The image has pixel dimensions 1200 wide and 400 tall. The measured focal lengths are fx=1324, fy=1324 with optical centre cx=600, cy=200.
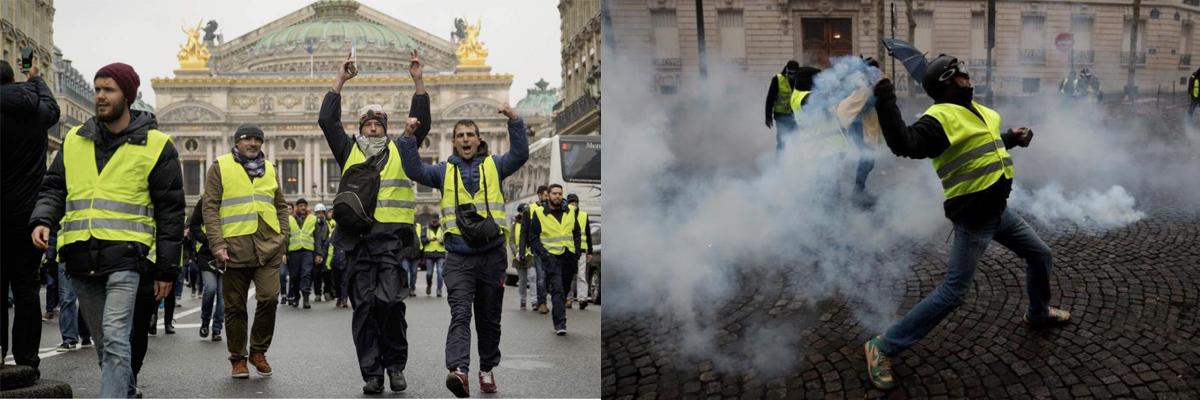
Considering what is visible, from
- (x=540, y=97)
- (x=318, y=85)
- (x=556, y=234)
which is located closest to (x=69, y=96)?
(x=556, y=234)

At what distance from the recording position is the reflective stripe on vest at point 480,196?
6281 mm

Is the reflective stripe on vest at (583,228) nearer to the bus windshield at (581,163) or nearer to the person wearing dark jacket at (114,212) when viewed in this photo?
the bus windshield at (581,163)

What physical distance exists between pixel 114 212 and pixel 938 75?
333cm

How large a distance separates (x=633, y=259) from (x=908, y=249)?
3.76 feet

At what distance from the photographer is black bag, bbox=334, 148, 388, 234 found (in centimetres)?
626

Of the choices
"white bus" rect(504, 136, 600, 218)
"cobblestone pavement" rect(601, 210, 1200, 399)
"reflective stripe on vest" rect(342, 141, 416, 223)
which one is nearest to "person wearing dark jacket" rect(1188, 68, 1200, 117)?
"cobblestone pavement" rect(601, 210, 1200, 399)

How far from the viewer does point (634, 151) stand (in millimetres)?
5680

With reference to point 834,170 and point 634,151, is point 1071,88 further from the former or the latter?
point 634,151

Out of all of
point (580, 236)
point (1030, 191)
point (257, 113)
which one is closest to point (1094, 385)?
point (1030, 191)

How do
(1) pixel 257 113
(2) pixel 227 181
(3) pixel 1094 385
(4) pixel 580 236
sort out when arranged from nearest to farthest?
(3) pixel 1094 385, (2) pixel 227 181, (4) pixel 580 236, (1) pixel 257 113

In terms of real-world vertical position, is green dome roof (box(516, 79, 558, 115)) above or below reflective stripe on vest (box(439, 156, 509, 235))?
above

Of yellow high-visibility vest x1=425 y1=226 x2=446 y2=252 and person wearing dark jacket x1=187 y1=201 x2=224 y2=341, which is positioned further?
yellow high-visibility vest x1=425 y1=226 x2=446 y2=252

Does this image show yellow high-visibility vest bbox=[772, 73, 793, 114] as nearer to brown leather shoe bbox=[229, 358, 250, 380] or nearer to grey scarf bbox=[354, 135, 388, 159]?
grey scarf bbox=[354, 135, 388, 159]

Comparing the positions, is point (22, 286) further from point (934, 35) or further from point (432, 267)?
point (432, 267)
